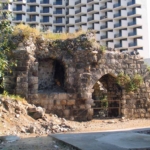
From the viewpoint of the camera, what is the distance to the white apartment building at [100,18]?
4869cm

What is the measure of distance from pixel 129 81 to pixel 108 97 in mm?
1865

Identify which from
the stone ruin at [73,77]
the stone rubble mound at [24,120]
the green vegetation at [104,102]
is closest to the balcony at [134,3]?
the stone ruin at [73,77]

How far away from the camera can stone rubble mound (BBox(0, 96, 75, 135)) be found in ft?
30.5

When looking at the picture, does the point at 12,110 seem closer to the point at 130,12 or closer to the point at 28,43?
the point at 28,43

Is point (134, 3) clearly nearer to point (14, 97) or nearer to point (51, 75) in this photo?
point (51, 75)

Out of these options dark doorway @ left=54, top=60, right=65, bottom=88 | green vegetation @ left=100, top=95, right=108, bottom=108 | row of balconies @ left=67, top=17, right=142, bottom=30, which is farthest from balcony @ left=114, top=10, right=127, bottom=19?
dark doorway @ left=54, top=60, right=65, bottom=88

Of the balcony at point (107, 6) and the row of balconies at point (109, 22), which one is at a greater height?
the balcony at point (107, 6)

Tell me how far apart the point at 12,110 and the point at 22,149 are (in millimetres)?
4401

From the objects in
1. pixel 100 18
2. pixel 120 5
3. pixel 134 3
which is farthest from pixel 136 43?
pixel 100 18

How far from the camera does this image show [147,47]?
4706cm

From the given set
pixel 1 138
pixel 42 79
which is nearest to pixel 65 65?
pixel 42 79

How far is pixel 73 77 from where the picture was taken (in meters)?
13.2

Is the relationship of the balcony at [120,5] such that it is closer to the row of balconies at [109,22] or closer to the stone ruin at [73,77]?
the row of balconies at [109,22]

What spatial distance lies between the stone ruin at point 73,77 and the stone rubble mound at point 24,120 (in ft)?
4.60
